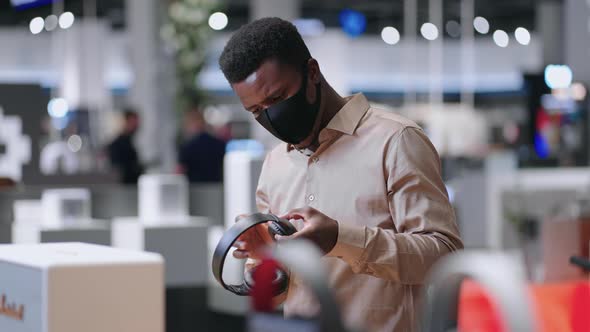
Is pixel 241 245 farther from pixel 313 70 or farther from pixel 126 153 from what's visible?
pixel 126 153

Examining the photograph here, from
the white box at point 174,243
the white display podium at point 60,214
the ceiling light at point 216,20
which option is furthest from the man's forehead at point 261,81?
the ceiling light at point 216,20

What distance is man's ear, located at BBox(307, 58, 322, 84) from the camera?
6.05ft

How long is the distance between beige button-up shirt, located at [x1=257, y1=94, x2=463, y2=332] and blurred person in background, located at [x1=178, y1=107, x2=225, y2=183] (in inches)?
288

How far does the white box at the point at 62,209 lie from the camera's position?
21.8ft

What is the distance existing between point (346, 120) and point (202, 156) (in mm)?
7447

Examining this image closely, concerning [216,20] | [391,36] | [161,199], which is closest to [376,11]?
[391,36]

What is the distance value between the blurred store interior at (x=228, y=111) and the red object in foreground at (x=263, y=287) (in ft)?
13.9

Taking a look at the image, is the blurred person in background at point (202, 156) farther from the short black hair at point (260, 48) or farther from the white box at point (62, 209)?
the short black hair at point (260, 48)

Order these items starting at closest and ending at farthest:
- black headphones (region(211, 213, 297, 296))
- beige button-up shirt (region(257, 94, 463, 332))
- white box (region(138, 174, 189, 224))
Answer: black headphones (region(211, 213, 297, 296)) < beige button-up shirt (region(257, 94, 463, 332)) < white box (region(138, 174, 189, 224))

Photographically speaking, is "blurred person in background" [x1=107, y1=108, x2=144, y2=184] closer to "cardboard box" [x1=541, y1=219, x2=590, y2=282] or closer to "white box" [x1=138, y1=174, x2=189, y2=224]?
"white box" [x1=138, y1=174, x2=189, y2=224]

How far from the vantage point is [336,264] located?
6.22 feet

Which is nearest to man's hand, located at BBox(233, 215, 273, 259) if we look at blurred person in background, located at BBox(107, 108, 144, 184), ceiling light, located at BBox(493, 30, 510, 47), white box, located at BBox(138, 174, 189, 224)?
white box, located at BBox(138, 174, 189, 224)

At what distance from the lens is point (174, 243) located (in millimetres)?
6730

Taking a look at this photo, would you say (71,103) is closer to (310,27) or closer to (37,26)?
(310,27)
